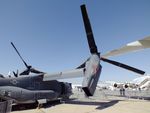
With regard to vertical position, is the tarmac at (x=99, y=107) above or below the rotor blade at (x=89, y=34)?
below

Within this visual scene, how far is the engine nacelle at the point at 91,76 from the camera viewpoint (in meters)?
17.9

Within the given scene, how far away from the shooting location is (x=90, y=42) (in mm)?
22031

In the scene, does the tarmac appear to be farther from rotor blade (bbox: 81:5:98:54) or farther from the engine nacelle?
rotor blade (bbox: 81:5:98:54)

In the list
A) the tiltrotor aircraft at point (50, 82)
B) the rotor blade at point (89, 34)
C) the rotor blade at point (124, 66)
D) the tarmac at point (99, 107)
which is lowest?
the tarmac at point (99, 107)

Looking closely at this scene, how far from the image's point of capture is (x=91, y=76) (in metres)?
18.5

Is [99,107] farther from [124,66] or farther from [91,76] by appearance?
[124,66]

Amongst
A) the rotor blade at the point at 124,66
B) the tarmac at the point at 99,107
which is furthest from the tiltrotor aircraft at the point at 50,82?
the tarmac at the point at 99,107

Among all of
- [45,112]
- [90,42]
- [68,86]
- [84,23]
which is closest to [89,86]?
[45,112]

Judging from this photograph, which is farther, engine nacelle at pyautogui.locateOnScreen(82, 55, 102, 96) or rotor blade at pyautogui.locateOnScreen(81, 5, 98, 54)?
rotor blade at pyautogui.locateOnScreen(81, 5, 98, 54)

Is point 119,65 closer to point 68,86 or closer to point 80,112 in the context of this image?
point 68,86

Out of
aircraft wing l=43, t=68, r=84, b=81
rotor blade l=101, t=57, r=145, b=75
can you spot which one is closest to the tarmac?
aircraft wing l=43, t=68, r=84, b=81

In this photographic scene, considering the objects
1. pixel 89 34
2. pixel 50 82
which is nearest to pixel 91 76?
pixel 89 34

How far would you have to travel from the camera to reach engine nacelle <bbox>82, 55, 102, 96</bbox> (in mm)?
17906

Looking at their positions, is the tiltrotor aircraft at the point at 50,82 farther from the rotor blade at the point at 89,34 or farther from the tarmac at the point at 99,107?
the tarmac at the point at 99,107
